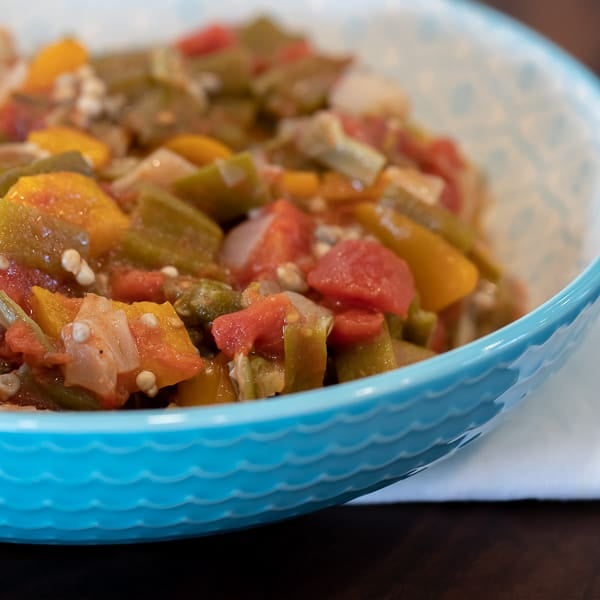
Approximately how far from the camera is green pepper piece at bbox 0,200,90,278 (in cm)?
131

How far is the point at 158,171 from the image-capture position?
1.65 metres

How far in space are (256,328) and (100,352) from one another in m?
0.24

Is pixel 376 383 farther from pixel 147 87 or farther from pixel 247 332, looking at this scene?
pixel 147 87

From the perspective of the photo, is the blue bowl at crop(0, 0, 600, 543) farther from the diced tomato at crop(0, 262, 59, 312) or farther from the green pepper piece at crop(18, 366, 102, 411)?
the diced tomato at crop(0, 262, 59, 312)

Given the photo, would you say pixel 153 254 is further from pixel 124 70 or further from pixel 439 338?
pixel 124 70

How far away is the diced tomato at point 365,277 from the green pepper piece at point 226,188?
0.76 ft

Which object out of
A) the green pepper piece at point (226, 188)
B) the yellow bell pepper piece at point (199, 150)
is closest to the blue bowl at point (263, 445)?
the green pepper piece at point (226, 188)

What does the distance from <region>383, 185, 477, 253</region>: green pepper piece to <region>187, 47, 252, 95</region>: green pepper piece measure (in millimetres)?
669

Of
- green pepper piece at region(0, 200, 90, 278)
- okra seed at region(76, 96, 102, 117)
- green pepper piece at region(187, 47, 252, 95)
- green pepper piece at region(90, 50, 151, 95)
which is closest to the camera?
green pepper piece at region(0, 200, 90, 278)

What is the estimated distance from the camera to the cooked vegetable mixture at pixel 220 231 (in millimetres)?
1253

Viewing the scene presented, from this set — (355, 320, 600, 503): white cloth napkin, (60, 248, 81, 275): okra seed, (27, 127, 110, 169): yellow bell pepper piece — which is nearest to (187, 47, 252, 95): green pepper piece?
(27, 127, 110, 169): yellow bell pepper piece

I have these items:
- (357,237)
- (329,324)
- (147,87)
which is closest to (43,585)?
(329,324)

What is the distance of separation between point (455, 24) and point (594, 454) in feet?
5.14

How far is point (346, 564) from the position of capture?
1.25m
